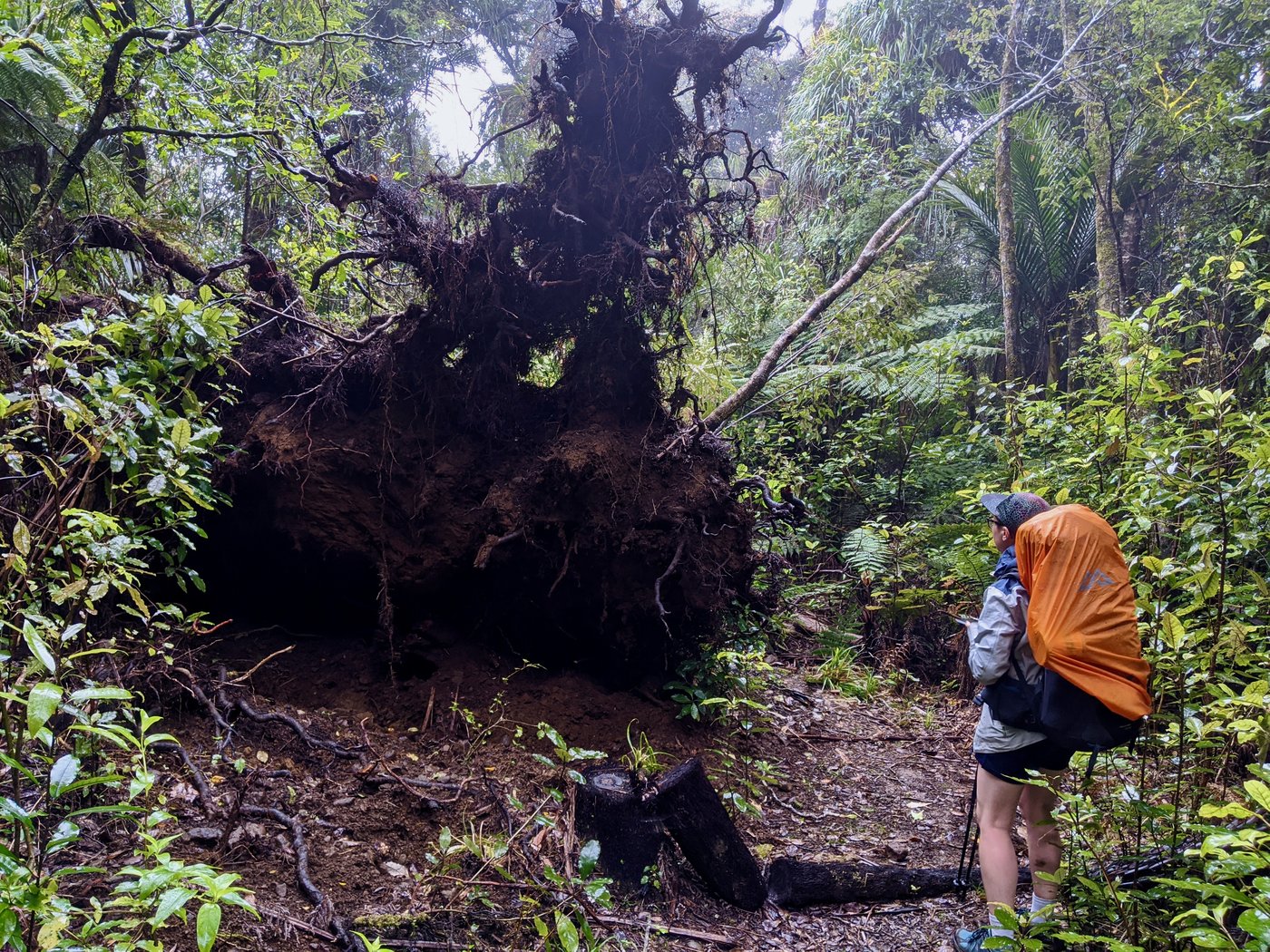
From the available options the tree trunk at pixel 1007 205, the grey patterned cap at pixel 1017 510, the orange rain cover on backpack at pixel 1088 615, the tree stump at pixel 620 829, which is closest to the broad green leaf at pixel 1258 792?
the orange rain cover on backpack at pixel 1088 615

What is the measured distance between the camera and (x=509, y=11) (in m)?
15.3

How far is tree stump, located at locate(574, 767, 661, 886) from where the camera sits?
3.38 meters

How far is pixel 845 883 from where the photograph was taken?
354cm

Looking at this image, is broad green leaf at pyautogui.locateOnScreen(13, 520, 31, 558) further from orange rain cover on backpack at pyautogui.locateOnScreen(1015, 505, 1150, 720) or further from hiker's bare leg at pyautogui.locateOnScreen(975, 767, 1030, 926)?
hiker's bare leg at pyautogui.locateOnScreen(975, 767, 1030, 926)

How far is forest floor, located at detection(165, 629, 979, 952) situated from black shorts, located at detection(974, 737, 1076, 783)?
91cm

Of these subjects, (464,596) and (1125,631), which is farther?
(464,596)

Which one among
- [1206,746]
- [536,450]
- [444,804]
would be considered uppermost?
[536,450]

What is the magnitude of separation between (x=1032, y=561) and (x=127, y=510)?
411cm

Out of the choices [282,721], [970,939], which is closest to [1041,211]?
[970,939]

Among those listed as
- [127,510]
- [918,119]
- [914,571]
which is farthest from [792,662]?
[918,119]

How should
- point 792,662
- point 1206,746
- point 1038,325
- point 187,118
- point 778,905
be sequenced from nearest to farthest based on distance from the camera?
point 1206,746, point 778,905, point 187,118, point 792,662, point 1038,325

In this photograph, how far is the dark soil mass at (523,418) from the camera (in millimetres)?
4613

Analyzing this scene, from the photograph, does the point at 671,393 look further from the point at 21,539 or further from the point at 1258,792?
the point at 1258,792

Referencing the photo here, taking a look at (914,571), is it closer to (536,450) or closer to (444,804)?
(536,450)
